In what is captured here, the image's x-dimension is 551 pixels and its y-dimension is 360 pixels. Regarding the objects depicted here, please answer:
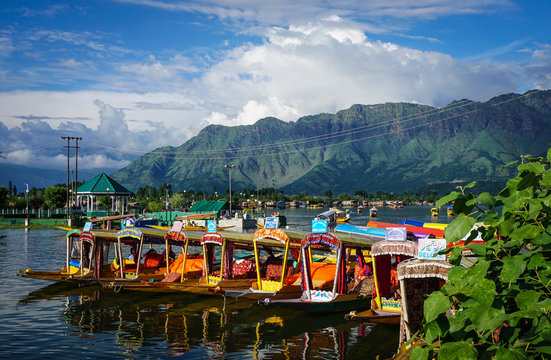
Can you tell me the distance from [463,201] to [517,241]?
53 cm

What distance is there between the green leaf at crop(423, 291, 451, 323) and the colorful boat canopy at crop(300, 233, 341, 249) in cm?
1695

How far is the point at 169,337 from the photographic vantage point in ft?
65.9

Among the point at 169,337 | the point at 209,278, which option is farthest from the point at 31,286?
the point at 169,337

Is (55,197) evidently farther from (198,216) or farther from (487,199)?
(487,199)

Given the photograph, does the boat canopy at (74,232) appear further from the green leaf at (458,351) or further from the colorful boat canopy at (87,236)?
the green leaf at (458,351)

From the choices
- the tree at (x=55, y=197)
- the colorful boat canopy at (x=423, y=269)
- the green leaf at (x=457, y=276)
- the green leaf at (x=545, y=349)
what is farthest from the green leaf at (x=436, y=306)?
the tree at (x=55, y=197)

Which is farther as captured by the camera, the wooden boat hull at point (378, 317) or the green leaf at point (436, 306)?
the wooden boat hull at point (378, 317)

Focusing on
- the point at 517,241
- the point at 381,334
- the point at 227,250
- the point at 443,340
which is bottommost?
the point at 381,334

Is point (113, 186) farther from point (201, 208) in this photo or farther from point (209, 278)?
point (209, 278)

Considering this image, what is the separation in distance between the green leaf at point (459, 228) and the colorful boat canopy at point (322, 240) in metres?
16.8

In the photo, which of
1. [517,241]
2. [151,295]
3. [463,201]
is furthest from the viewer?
[151,295]

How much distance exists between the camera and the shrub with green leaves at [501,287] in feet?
11.1

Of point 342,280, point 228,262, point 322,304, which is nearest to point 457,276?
point 322,304

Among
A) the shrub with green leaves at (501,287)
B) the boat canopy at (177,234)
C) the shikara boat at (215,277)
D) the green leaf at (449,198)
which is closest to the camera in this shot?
the shrub with green leaves at (501,287)
